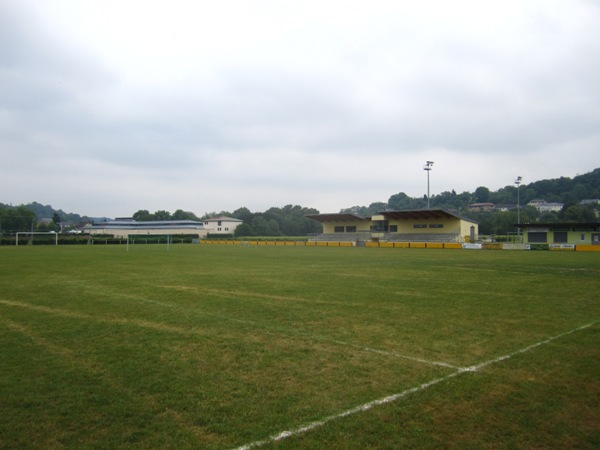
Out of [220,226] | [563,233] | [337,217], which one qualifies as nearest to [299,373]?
[563,233]

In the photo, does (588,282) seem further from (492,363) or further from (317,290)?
(492,363)

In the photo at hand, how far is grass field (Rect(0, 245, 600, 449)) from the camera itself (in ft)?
13.9

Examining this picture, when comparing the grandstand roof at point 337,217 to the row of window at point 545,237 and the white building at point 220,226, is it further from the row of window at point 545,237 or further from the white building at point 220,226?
the white building at point 220,226

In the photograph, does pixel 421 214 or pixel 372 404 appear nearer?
pixel 372 404

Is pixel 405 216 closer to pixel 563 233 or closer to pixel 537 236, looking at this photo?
pixel 537 236

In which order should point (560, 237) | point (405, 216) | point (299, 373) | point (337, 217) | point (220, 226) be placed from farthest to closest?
1. point (220, 226)
2. point (337, 217)
3. point (405, 216)
4. point (560, 237)
5. point (299, 373)

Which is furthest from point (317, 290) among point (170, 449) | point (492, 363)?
point (170, 449)

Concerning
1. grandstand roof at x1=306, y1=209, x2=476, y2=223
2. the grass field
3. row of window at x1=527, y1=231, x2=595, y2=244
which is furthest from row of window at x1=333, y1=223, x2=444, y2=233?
the grass field

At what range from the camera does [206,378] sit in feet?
18.9

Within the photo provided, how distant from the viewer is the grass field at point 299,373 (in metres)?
4.23

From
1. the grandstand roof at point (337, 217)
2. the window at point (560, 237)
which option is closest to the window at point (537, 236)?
the window at point (560, 237)

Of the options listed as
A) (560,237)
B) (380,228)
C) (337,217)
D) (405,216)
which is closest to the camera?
(560,237)

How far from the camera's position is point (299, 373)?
6.00 meters

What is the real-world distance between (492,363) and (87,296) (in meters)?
11.9
